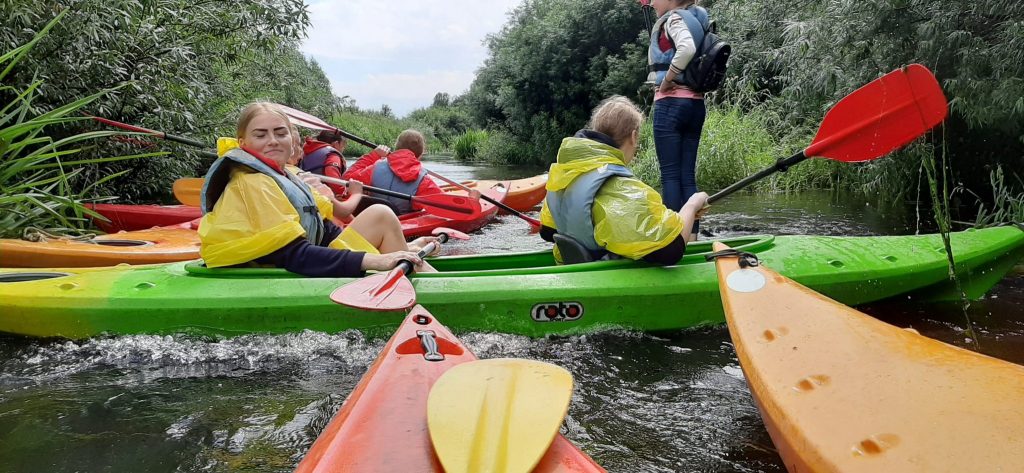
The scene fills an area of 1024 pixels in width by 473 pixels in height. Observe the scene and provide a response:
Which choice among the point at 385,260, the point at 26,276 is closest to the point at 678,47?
the point at 385,260

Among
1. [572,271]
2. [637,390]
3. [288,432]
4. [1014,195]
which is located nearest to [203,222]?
[288,432]

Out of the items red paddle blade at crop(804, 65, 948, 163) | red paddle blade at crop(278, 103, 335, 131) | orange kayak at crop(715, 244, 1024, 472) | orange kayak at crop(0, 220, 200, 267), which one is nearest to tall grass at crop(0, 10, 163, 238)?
orange kayak at crop(0, 220, 200, 267)

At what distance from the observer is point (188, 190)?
5.71 meters

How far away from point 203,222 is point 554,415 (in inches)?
78.8

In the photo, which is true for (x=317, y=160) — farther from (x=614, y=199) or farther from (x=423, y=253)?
(x=614, y=199)

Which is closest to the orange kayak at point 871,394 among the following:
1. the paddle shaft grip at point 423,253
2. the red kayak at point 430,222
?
the paddle shaft grip at point 423,253

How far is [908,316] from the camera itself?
3.30 metres

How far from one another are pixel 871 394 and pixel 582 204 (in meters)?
1.58

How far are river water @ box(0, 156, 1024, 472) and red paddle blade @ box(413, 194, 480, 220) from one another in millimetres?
2514

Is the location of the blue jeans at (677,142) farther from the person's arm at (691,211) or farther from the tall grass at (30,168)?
the tall grass at (30,168)

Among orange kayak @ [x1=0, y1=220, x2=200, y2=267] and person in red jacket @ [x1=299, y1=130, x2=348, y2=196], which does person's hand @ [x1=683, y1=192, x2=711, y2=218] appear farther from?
person in red jacket @ [x1=299, y1=130, x2=348, y2=196]

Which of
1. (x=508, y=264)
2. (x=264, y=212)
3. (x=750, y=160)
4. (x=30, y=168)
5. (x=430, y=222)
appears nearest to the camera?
(x=264, y=212)

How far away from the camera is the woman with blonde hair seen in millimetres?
2920

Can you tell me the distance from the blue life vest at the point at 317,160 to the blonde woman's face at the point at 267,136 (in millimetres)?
2638
